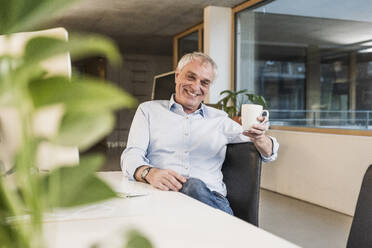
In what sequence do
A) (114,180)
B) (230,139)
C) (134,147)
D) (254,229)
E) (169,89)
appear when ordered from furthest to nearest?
1. (169,89)
2. (230,139)
3. (134,147)
4. (114,180)
5. (254,229)

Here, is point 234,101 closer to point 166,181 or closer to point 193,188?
point 193,188

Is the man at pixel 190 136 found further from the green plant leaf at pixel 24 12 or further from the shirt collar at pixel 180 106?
the green plant leaf at pixel 24 12

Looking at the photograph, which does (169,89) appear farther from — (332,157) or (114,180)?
(114,180)

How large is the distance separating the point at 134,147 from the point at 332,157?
2559 millimetres

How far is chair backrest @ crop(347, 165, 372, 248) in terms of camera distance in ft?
2.99

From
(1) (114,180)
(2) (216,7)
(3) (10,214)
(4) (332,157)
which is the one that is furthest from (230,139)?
(2) (216,7)

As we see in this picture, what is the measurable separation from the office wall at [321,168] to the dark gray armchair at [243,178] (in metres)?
2.08

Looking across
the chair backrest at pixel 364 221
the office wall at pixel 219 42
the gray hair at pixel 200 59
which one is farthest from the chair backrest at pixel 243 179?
the office wall at pixel 219 42

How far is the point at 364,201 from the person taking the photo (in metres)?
0.94

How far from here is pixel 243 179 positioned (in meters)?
Result: 1.68

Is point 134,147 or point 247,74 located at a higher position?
point 247,74

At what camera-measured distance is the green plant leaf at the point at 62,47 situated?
0.15 meters

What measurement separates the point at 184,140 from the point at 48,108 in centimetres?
184

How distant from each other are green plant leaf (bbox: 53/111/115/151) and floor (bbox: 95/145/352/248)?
2791 millimetres
